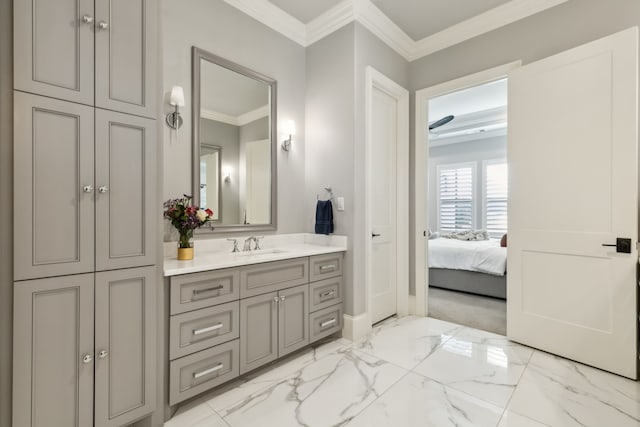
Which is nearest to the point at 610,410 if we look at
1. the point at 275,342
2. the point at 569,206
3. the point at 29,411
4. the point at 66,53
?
the point at 569,206

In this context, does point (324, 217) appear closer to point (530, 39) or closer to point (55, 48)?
point (55, 48)

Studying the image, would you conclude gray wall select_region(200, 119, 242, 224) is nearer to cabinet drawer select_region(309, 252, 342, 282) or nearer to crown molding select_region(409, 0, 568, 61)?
cabinet drawer select_region(309, 252, 342, 282)

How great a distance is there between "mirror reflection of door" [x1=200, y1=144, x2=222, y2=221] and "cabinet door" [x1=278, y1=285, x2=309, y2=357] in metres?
0.83

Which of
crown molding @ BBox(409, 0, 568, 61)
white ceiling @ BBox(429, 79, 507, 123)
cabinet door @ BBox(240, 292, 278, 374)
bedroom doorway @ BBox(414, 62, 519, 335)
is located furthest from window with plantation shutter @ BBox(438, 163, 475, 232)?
cabinet door @ BBox(240, 292, 278, 374)

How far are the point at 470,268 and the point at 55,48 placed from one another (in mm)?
4525

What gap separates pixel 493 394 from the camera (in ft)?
6.15

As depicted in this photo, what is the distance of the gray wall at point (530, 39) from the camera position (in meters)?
2.27

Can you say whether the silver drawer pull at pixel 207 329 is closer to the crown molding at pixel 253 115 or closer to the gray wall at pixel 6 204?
the gray wall at pixel 6 204

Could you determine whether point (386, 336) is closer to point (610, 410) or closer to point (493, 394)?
point (493, 394)

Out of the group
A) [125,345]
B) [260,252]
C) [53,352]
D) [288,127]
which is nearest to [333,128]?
[288,127]

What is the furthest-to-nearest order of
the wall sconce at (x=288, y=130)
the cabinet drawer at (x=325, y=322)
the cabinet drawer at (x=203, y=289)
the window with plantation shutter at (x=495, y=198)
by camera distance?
the window with plantation shutter at (x=495, y=198) → the wall sconce at (x=288, y=130) → the cabinet drawer at (x=325, y=322) → the cabinet drawer at (x=203, y=289)

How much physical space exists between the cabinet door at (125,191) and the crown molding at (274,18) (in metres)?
1.60

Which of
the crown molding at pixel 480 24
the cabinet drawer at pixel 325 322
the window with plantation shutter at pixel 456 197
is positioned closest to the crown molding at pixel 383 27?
the crown molding at pixel 480 24

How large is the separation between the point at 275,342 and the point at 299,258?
61cm
